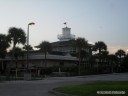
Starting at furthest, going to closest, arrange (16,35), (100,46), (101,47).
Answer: (100,46), (101,47), (16,35)

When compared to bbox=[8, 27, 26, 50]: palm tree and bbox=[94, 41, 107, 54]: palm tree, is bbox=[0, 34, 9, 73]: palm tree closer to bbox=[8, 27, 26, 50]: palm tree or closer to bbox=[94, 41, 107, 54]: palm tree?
bbox=[8, 27, 26, 50]: palm tree

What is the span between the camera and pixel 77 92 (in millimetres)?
20312

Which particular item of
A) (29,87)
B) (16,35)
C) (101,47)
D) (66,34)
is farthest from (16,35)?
(66,34)

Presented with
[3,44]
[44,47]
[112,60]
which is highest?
[3,44]

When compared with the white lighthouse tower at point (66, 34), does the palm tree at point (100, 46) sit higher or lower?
lower

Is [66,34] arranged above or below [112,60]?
above

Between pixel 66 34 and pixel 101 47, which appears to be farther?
pixel 66 34

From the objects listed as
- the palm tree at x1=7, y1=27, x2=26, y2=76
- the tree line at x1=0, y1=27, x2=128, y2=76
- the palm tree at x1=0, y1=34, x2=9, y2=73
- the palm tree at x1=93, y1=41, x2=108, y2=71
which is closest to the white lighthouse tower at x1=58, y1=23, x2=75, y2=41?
the tree line at x1=0, y1=27, x2=128, y2=76

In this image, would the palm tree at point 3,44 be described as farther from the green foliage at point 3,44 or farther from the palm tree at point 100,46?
the palm tree at point 100,46

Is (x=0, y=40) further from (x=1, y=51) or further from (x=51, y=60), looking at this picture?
(x=51, y=60)

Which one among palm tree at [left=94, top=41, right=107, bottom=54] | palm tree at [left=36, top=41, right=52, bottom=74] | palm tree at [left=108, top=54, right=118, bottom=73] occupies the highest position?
palm tree at [left=94, top=41, right=107, bottom=54]

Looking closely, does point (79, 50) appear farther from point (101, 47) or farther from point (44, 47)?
point (101, 47)

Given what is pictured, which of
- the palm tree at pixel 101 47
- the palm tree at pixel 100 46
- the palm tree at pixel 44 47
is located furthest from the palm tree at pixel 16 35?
the palm tree at pixel 100 46

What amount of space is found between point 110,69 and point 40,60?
24736mm
